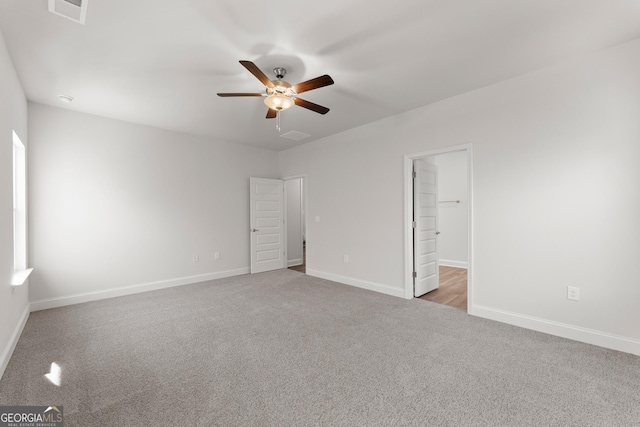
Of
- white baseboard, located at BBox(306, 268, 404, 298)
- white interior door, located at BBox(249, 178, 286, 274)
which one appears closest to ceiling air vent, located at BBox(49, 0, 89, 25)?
white interior door, located at BBox(249, 178, 286, 274)

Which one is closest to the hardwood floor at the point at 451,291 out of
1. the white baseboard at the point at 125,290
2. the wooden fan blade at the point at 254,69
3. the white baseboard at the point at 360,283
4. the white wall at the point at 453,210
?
the white baseboard at the point at 360,283

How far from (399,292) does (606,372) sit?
2.22m

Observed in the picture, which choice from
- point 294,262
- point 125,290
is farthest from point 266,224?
point 125,290

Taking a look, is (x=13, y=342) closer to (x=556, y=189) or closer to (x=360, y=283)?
(x=360, y=283)

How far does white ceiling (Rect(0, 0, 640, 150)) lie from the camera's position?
198 centimetres

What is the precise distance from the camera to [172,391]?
1942 mm

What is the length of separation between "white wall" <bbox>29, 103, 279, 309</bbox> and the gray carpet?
0.72 m

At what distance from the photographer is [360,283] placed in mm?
4641

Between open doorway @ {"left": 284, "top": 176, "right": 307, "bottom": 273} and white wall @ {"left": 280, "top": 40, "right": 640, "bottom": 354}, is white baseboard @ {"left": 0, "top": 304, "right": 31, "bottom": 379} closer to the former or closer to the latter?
open doorway @ {"left": 284, "top": 176, "right": 307, "bottom": 273}

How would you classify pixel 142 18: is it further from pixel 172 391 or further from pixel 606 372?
pixel 606 372

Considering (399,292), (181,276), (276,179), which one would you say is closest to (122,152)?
(181,276)

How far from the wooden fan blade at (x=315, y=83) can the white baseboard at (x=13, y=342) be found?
3.21m

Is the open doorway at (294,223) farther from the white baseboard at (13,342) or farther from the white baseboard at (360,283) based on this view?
the white baseboard at (13,342)

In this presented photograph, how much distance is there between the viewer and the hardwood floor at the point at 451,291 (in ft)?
12.7
